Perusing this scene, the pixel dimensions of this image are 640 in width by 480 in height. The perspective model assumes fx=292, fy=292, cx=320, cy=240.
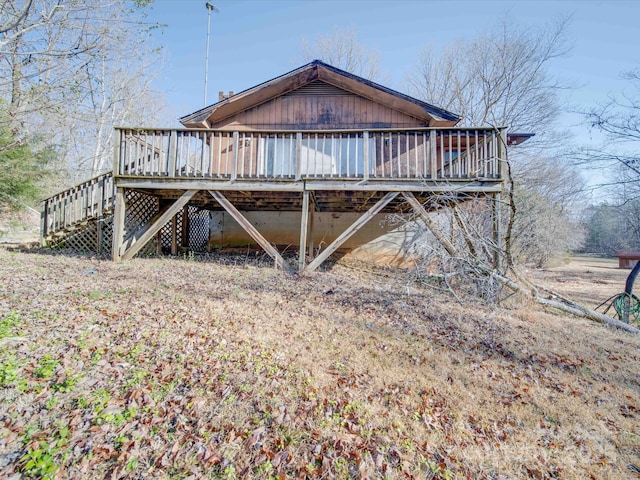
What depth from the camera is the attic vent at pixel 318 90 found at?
936cm

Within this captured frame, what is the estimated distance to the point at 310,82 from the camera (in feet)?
30.7

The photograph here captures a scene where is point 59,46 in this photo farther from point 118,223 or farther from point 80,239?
point 80,239

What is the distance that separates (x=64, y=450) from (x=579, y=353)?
5582mm

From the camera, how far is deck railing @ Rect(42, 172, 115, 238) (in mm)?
8469

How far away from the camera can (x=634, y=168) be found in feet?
26.3

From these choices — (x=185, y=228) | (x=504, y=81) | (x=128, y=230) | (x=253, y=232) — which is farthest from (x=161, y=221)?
(x=504, y=81)

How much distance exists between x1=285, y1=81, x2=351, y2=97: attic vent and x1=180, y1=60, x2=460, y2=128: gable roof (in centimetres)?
9

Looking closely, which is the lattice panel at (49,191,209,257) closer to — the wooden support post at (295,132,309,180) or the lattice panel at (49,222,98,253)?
the lattice panel at (49,222,98,253)

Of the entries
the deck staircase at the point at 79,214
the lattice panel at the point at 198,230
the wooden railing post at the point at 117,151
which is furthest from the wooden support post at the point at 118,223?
the lattice panel at the point at 198,230

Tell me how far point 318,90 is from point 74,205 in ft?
26.6

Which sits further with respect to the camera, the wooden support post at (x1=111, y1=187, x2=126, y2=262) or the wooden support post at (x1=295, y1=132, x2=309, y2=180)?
the wooden support post at (x1=111, y1=187, x2=126, y2=262)

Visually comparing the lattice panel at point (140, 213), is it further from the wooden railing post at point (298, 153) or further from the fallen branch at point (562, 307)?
the fallen branch at point (562, 307)

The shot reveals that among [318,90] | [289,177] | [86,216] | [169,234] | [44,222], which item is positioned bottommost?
[169,234]

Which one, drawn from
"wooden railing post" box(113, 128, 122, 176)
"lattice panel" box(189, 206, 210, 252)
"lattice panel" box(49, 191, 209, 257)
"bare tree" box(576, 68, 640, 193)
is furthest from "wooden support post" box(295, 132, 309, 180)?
"bare tree" box(576, 68, 640, 193)
